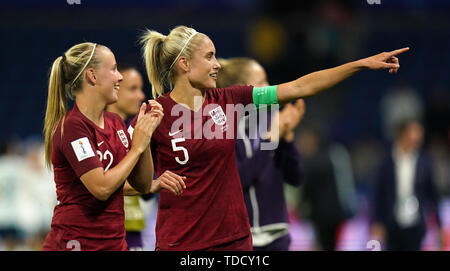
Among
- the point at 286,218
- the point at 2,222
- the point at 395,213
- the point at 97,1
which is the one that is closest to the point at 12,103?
Answer: the point at 97,1

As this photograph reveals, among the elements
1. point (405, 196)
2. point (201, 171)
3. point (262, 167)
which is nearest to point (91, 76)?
point (201, 171)

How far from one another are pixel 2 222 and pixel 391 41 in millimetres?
9112

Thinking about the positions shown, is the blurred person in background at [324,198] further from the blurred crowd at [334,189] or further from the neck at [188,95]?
the neck at [188,95]

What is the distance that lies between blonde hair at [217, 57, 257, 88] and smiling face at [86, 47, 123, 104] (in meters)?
1.43

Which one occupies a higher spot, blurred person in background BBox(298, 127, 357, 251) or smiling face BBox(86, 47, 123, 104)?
smiling face BBox(86, 47, 123, 104)

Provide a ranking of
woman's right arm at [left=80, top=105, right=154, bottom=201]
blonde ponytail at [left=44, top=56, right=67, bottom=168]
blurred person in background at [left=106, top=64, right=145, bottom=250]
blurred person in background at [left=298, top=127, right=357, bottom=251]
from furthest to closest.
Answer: blurred person in background at [left=298, top=127, right=357, bottom=251] < blurred person in background at [left=106, top=64, right=145, bottom=250] < blonde ponytail at [left=44, top=56, right=67, bottom=168] < woman's right arm at [left=80, top=105, right=154, bottom=201]

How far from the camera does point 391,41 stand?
1634 cm

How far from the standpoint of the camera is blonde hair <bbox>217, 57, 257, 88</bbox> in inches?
212

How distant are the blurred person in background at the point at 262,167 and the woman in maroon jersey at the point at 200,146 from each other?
3.80ft

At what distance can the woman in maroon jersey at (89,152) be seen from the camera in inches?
152

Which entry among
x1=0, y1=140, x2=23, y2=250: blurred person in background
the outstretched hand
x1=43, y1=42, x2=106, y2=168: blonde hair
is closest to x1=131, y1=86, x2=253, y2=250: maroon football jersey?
x1=43, y1=42, x2=106, y2=168: blonde hair

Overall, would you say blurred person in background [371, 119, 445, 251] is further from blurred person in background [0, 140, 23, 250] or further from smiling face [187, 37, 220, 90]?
blurred person in background [0, 140, 23, 250]

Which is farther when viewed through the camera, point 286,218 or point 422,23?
point 422,23
